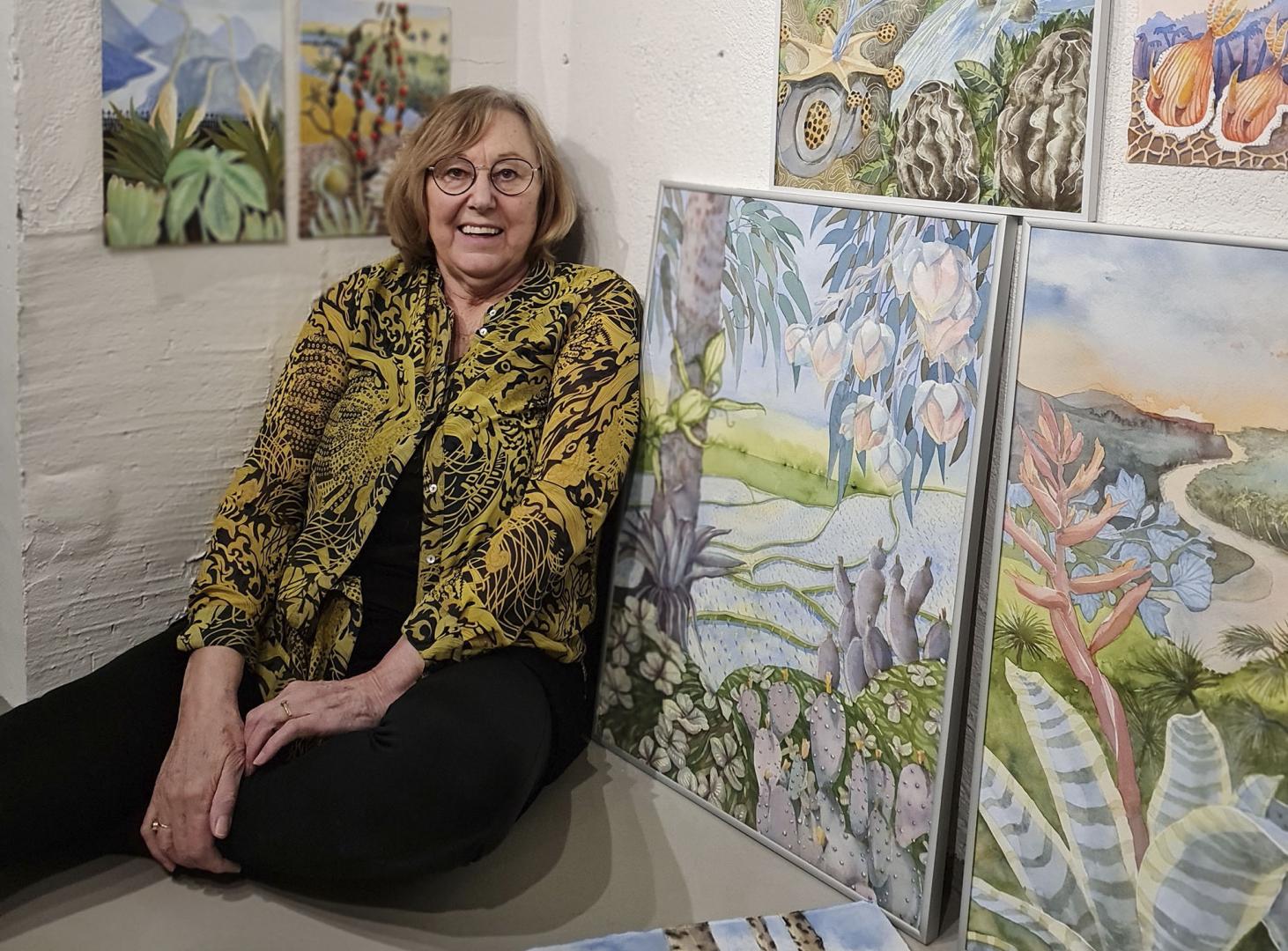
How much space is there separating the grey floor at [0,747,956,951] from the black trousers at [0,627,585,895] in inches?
1.9

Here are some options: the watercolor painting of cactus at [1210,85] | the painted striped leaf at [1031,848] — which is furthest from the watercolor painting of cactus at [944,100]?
the painted striped leaf at [1031,848]

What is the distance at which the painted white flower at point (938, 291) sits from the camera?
1.52 metres

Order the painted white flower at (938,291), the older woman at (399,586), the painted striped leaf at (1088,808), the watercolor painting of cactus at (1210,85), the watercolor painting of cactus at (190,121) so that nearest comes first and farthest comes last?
the watercolor painting of cactus at (1210,85) → the painted striped leaf at (1088,808) → the painted white flower at (938,291) → the older woman at (399,586) → the watercolor painting of cactus at (190,121)

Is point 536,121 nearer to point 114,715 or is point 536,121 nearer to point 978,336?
point 978,336

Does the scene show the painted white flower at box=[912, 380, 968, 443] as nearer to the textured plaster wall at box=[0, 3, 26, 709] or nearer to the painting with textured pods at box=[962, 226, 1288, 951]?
the painting with textured pods at box=[962, 226, 1288, 951]

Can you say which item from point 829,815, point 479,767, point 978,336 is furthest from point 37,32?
point 829,815

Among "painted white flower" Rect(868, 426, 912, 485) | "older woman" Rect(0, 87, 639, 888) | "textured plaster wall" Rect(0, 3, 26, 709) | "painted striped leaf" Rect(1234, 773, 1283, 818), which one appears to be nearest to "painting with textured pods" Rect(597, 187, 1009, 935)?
"painted white flower" Rect(868, 426, 912, 485)

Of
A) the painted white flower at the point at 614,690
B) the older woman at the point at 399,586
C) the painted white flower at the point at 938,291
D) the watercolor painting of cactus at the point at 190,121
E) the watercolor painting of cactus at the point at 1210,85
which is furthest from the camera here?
the painted white flower at the point at 614,690

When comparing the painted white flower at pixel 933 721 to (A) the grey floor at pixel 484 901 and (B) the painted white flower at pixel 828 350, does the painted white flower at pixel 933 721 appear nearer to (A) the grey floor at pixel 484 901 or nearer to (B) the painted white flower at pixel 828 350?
(A) the grey floor at pixel 484 901

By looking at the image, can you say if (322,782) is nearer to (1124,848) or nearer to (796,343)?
(796,343)

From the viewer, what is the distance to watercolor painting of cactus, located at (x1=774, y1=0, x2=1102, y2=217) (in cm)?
142

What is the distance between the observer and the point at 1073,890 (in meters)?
1.44

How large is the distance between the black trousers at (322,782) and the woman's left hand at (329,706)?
1.3 inches

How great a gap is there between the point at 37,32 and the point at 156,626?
0.92 metres
